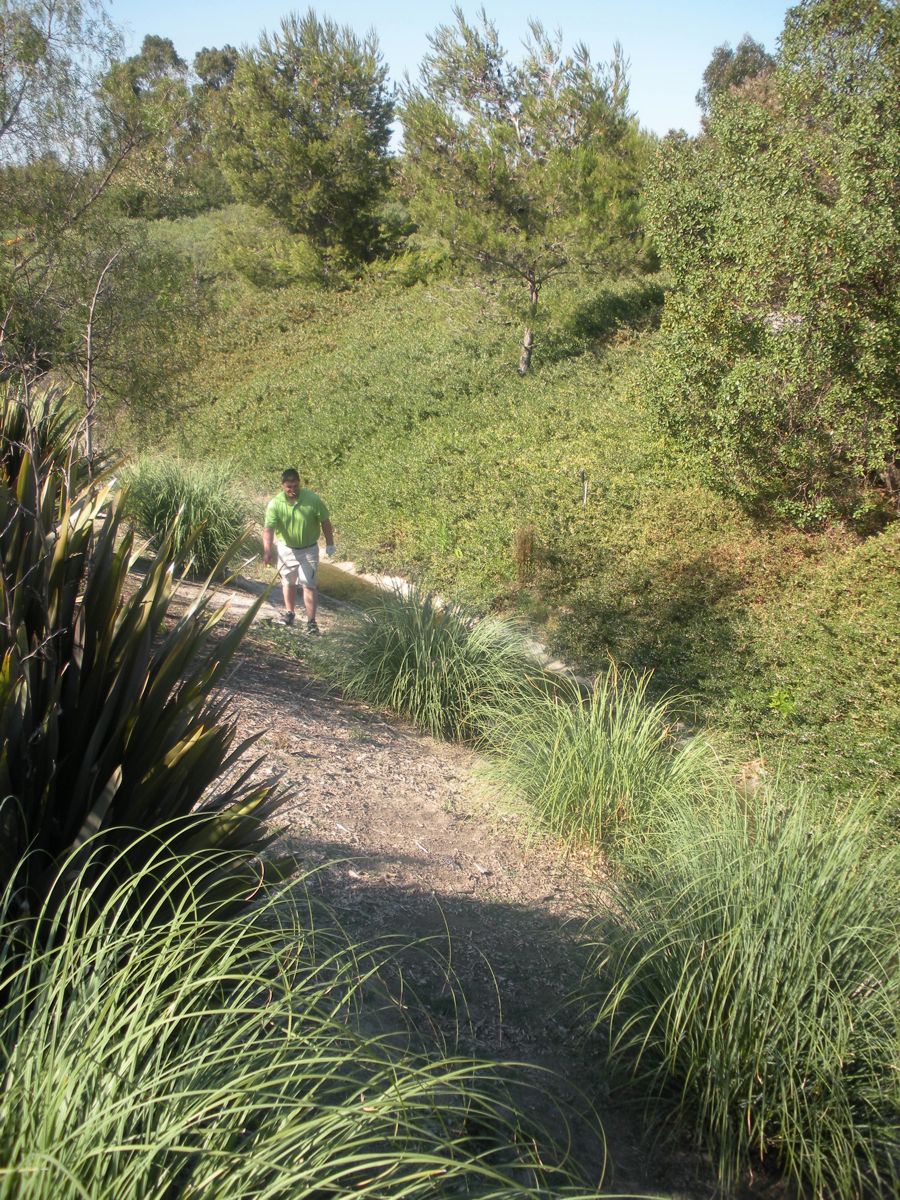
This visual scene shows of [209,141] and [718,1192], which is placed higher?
[209,141]

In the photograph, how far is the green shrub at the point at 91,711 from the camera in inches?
117

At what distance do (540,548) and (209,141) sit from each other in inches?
952

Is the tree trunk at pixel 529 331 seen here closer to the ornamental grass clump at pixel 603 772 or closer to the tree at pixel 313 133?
the tree at pixel 313 133

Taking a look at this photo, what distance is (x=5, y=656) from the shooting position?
114 inches

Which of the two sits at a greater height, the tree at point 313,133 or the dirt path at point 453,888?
the tree at point 313,133

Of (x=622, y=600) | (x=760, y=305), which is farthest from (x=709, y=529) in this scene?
(x=760, y=305)

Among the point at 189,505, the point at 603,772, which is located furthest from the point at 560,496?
the point at 603,772

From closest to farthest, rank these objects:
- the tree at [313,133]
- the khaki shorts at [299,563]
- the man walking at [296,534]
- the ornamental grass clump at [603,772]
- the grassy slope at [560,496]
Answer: the ornamental grass clump at [603,772] < the grassy slope at [560,496] < the man walking at [296,534] < the khaki shorts at [299,563] < the tree at [313,133]

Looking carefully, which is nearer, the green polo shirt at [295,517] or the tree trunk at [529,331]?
the green polo shirt at [295,517]

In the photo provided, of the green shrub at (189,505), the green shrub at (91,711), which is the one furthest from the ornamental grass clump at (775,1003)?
the green shrub at (189,505)

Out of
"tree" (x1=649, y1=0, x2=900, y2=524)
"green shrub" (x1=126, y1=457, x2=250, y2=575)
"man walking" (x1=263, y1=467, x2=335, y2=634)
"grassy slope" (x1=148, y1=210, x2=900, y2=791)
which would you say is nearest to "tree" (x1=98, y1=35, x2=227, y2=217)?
"grassy slope" (x1=148, y1=210, x2=900, y2=791)

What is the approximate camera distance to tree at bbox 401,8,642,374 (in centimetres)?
1983

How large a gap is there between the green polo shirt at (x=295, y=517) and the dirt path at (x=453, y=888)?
229cm

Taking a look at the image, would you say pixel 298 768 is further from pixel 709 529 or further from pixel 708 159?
pixel 708 159
